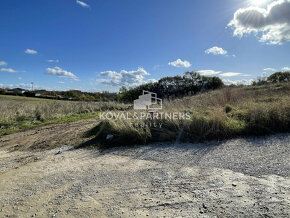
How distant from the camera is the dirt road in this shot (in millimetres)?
1725

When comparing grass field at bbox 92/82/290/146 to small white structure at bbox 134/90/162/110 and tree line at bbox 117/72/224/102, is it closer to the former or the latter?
small white structure at bbox 134/90/162/110

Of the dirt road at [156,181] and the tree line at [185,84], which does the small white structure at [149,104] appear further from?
the tree line at [185,84]

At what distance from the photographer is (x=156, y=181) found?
89.4 inches

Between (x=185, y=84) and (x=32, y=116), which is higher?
(x=185, y=84)

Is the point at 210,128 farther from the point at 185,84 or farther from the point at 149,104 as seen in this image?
the point at 185,84

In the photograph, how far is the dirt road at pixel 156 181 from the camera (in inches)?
67.9

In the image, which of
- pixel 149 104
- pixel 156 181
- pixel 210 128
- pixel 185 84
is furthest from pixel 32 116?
pixel 185 84

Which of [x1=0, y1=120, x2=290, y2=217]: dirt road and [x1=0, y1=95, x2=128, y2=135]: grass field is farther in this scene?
[x1=0, y1=95, x2=128, y2=135]: grass field

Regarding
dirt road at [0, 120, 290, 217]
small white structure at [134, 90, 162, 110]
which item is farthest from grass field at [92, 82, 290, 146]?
small white structure at [134, 90, 162, 110]

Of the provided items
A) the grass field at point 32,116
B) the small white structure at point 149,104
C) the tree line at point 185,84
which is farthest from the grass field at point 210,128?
the tree line at point 185,84

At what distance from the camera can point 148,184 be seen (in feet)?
7.25

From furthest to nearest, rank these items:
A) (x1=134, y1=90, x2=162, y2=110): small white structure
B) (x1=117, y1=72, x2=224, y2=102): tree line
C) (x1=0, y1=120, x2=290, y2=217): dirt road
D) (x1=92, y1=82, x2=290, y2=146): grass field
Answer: (x1=117, y1=72, x2=224, y2=102): tree line, (x1=134, y1=90, x2=162, y2=110): small white structure, (x1=92, y1=82, x2=290, y2=146): grass field, (x1=0, y1=120, x2=290, y2=217): dirt road

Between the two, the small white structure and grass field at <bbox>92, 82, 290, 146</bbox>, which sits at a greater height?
the small white structure

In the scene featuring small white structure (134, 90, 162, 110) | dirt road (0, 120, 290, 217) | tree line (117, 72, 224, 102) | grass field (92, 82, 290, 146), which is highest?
tree line (117, 72, 224, 102)
